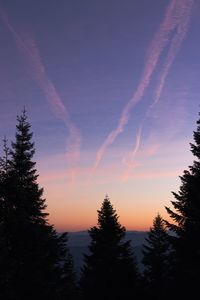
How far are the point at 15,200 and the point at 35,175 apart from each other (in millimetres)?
5291

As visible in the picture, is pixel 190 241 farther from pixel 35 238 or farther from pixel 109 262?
pixel 109 262

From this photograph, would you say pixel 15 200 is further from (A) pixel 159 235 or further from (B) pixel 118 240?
(A) pixel 159 235

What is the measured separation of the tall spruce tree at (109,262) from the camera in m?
34.9

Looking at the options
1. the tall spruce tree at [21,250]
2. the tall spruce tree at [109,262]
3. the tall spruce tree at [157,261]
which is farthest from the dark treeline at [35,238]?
the tall spruce tree at [157,261]

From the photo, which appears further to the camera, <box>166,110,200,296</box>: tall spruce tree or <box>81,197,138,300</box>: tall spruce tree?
<box>81,197,138,300</box>: tall spruce tree

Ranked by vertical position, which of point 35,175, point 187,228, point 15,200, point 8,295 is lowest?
point 8,295

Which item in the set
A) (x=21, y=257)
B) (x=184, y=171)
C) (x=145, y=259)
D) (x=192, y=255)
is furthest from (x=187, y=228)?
(x=145, y=259)

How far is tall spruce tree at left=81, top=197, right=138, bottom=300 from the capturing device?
3488 centimetres

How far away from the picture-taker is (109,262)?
117 ft

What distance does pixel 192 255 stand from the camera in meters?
22.0

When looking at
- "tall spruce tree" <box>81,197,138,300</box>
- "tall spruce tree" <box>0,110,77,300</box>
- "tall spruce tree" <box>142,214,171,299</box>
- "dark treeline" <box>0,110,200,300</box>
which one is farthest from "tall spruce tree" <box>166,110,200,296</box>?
"tall spruce tree" <box>142,214,171,299</box>

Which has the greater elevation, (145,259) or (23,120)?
(23,120)

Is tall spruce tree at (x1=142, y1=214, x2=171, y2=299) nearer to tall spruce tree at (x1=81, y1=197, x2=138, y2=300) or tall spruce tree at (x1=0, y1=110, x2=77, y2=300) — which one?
tall spruce tree at (x1=81, y1=197, x2=138, y2=300)

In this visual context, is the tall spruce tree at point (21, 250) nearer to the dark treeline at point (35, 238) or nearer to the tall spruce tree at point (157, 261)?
the dark treeline at point (35, 238)
